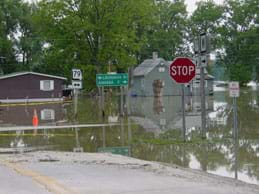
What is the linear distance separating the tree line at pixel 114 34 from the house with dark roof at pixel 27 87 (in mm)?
2517

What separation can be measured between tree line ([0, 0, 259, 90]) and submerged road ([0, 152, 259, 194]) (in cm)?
2890

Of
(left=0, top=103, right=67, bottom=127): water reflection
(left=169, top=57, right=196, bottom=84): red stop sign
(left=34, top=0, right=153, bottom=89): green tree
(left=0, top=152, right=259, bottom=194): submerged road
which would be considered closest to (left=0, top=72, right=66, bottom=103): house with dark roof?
(left=34, top=0, right=153, bottom=89): green tree

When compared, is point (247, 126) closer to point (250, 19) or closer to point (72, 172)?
point (72, 172)

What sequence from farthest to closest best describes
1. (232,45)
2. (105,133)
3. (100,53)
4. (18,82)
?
(232,45)
(18,82)
(100,53)
(105,133)

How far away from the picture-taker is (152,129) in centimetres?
2362

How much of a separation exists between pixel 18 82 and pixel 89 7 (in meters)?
19.3

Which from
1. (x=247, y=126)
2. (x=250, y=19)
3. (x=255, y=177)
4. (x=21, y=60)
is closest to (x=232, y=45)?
(x=250, y=19)

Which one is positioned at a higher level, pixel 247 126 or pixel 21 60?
Answer: pixel 21 60

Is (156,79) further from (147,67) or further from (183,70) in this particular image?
(183,70)

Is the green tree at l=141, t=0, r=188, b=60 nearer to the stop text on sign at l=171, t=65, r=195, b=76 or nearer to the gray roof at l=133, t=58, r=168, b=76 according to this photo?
the gray roof at l=133, t=58, r=168, b=76

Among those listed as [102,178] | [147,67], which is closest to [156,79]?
[147,67]

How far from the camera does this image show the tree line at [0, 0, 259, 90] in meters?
42.3

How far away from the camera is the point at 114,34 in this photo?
4197cm

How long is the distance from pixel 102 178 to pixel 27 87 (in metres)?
49.7
